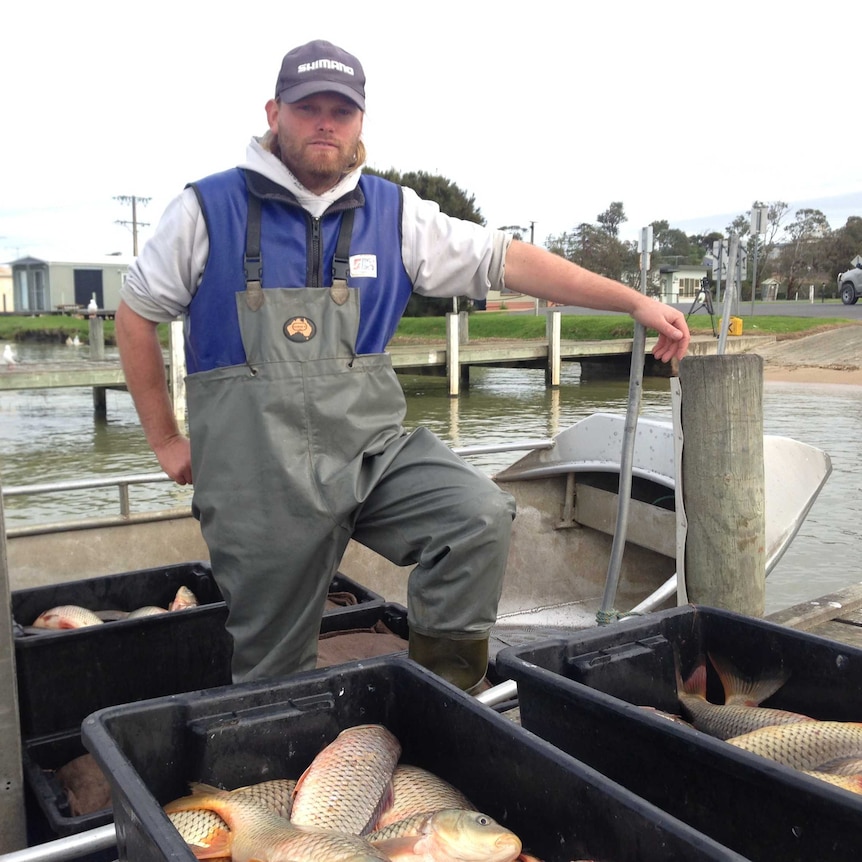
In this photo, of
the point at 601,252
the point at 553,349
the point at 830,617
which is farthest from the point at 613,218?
the point at 830,617

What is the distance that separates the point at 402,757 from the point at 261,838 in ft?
1.61

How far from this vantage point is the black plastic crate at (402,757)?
4.87ft

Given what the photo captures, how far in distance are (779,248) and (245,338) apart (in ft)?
267

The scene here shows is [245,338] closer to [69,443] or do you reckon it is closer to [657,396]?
[69,443]

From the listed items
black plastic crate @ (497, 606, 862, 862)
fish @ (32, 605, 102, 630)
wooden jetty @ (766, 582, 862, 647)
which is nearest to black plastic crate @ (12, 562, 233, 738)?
fish @ (32, 605, 102, 630)

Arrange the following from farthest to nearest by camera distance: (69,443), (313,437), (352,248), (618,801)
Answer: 1. (69,443)
2. (352,248)
3. (313,437)
4. (618,801)

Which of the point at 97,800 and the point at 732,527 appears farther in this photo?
the point at 732,527

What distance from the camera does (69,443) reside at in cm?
2033

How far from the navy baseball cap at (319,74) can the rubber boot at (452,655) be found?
1.52 m

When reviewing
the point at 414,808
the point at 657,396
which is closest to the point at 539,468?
the point at 414,808

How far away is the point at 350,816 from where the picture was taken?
1770mm

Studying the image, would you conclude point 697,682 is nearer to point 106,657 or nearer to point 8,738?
point 8,738

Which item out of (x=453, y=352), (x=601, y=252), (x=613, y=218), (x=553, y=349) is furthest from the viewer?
(x=613, y=218)

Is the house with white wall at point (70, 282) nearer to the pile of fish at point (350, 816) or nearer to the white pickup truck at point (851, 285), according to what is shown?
the white pickup truck at point (851, 285)
